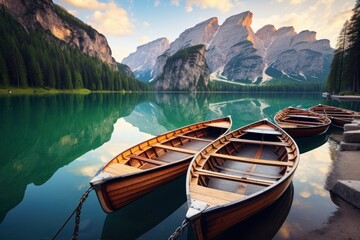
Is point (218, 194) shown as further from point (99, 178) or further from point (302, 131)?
point (302, 131)

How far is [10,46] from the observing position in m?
66.2

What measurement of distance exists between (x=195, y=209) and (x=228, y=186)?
11.2ft

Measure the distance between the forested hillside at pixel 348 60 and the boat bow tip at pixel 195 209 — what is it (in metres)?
65.7

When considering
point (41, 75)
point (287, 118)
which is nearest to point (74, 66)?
point (41, 75)

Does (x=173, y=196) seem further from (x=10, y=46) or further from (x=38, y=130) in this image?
(x=10, y=46)

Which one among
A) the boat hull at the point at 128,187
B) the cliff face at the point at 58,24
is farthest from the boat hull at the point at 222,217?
the cliff face at the point at 58,24

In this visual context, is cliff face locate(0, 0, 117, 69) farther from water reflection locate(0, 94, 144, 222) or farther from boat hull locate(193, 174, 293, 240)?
boat hull locate(193, 174, 293, 240)

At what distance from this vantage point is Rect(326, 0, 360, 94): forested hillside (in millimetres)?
51281

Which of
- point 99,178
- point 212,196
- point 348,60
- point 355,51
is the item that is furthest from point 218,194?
point 348,60

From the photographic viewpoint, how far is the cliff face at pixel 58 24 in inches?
5315

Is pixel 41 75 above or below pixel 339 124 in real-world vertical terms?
above

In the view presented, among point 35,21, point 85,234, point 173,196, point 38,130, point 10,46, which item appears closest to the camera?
point 85,234

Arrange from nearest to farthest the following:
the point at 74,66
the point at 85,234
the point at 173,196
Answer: the point at 85,234, the point at 173,196, the point at 74,66

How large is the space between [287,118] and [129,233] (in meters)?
20.1
